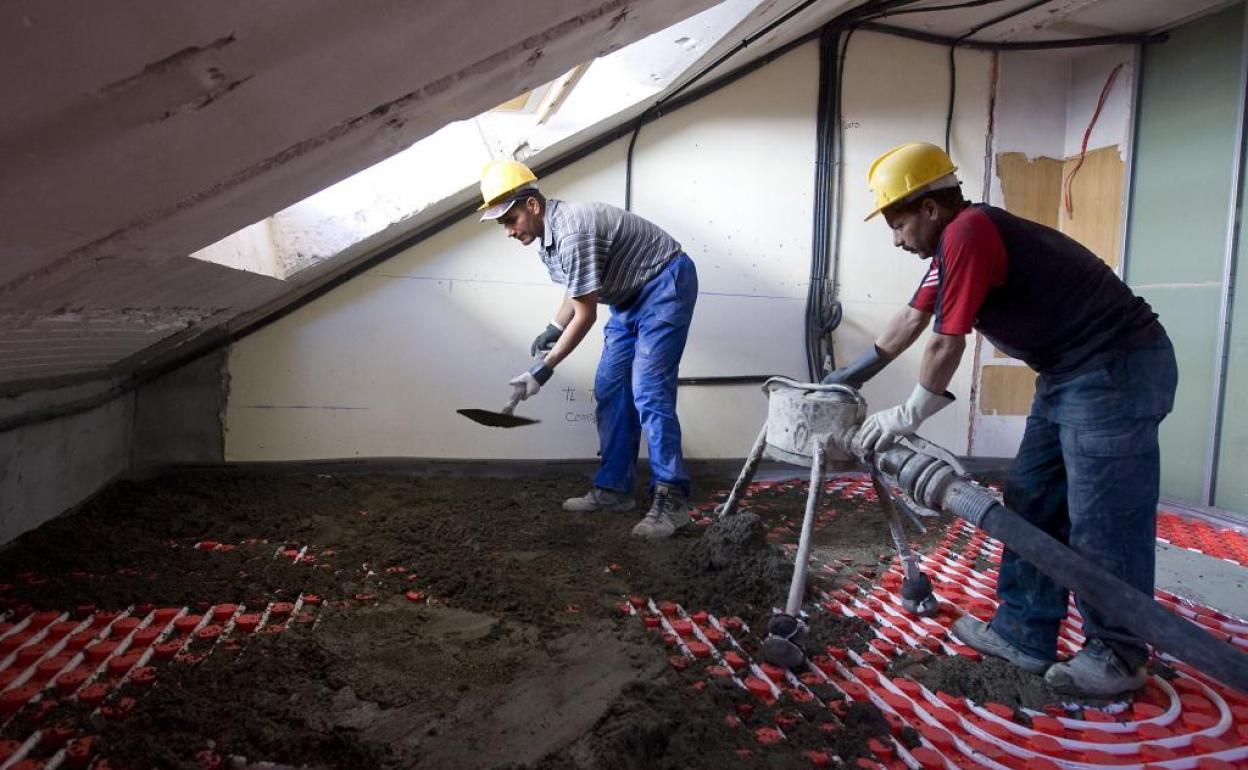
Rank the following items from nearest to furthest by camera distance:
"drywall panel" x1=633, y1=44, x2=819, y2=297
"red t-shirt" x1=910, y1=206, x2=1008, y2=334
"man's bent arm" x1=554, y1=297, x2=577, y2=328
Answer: "red t-shirt" x1=910, y1=206, x2=1008, y2=334 < "man's bent arm" x1=554, y1=297, x2=577, y2=328 < "drywall panel" x1=633, y1=44, x2=819, y2=297

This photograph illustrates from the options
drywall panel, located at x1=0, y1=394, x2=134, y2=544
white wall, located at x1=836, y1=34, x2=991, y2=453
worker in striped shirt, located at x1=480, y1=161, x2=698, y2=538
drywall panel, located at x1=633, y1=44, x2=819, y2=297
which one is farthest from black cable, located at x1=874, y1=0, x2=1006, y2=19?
drywall panel, located at x1=0, y1=394, x2=134, y2=544

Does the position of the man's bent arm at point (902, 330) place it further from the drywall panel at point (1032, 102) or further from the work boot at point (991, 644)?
the drywall panel at point (1032, 102)

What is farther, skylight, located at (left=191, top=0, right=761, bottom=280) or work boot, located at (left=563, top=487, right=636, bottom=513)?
work boot, located at (left=563, top=487, right=636, bottom=513)

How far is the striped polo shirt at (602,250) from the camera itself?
8.87ft

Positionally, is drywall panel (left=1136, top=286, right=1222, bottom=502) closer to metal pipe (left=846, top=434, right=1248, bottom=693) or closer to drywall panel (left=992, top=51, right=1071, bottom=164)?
drywall panel (left=992, top=51, right=1071, bottom=164)

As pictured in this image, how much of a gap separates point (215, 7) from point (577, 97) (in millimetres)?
2637

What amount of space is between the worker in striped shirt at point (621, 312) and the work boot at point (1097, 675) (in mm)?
1313

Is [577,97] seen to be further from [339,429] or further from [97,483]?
[97,483]

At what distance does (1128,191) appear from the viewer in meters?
3.76

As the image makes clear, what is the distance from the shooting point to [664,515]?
108 inches

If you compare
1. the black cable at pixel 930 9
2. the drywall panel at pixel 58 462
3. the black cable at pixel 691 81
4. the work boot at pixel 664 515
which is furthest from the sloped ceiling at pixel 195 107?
the black cable at pixel 930 9

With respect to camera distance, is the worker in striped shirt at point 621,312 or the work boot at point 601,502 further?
the work boot at point 601,502

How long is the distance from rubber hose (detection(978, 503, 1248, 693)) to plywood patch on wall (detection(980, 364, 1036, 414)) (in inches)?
111

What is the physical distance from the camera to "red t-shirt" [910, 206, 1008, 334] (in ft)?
5.54
